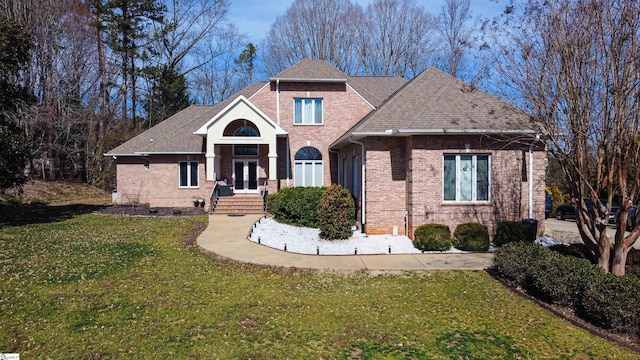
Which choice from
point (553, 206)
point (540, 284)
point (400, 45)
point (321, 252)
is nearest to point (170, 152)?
point (321, 252)

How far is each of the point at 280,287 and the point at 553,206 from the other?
68.7ft

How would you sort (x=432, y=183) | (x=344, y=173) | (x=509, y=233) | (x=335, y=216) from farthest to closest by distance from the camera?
(x=344, y=173) → (x=335, y=216) → (x=432, y=183) → (x=509, y=233)

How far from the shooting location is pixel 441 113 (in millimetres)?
13148

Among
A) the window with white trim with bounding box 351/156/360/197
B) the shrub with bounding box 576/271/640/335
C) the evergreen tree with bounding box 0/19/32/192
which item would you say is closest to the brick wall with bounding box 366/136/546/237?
the window with white trim with bounding box 351/156/360/197

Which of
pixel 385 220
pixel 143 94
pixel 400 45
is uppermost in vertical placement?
pixel 400 45

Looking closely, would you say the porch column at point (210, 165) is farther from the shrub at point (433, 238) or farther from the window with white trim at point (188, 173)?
the shrub at point (433, 238)

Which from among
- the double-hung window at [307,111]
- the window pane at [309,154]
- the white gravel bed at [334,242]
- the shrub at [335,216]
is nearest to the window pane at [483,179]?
the white gravel bed at [334,242]

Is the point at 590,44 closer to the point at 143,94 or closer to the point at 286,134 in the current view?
the point at 286,134

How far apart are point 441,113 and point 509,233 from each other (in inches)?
175

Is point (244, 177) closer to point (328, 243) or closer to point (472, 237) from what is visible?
point (328, 243)

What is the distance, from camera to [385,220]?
1349 centimetres

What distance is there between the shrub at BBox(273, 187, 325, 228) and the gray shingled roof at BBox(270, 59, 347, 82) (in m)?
6.51

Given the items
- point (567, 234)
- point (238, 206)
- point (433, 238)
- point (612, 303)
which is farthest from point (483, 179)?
point (238, 206)

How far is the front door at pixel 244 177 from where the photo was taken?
2181cm
